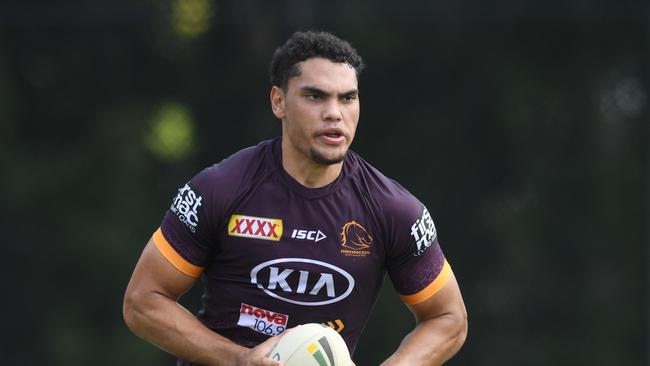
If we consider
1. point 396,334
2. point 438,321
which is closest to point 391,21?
point 396,334

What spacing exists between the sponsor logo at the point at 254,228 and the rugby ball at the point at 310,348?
462 mm

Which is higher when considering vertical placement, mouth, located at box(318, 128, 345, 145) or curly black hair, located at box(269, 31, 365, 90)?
A: curly black hair, located at box(269, 31, 365, 90)

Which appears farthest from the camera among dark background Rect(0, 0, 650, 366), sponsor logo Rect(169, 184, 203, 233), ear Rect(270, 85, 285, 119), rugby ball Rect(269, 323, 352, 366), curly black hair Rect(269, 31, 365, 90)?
dark background Rect(0, 0, 650, 366)

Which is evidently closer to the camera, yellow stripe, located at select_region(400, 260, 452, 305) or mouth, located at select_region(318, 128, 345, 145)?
mouth, located at select_region(318, 128, 345, 145)

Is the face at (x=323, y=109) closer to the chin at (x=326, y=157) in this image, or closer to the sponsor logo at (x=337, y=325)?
the chin at (x=326, y=157)

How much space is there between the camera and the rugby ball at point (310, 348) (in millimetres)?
4914

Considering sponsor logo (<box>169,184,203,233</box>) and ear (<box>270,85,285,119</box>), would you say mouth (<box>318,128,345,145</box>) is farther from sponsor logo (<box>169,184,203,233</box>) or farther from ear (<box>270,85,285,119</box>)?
sponsor logo (<box>169,184,203,233</box>)

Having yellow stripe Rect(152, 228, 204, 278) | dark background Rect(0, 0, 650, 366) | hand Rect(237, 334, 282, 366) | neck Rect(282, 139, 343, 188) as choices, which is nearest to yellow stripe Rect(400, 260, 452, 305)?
neck Rect(282, 139, 343, 188)

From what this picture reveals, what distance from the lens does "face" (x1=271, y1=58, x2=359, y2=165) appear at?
5270 mm

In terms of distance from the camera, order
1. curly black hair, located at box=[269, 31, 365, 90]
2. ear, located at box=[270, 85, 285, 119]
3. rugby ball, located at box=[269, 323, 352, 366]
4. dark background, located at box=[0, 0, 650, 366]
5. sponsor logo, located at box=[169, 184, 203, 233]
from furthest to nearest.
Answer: dark background, located at box=[0, 0, 650, 366] → ear, located at box=[270, 85, 285, 119] → curly black hair, located at box=[269, 31, 365, 90] → sponsor logo, located at box=[169, 184, 203, 233] → rugby ball, located at box=[269, 323, 352, 366]

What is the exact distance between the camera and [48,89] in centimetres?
997

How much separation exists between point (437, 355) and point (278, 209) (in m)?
0.93

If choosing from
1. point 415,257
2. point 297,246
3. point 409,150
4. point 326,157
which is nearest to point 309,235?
point 297,246

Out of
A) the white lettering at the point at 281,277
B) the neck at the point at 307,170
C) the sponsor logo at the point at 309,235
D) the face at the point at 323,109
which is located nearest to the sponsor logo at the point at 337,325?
the white lettering at the point at 281,277
